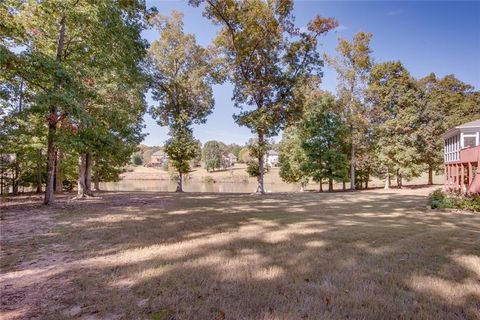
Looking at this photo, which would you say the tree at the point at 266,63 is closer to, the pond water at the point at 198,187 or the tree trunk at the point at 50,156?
the tree trunk at the point at 50,156

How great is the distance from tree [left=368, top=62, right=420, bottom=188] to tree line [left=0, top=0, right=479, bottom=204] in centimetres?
12

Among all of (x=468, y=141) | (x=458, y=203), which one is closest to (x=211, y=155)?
(x=468, y=141)

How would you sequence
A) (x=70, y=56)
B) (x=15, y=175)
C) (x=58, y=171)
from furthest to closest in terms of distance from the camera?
(x=58, y=171) < (x=15, y=175) < (x=70, y=56)

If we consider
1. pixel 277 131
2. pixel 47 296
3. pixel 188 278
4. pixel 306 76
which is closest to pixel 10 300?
pixel 47 296

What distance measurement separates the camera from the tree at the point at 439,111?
31.0m

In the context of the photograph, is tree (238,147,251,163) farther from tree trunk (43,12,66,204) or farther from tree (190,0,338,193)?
tree trunk (43,12,66,204)

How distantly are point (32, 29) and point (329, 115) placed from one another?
82.1ft

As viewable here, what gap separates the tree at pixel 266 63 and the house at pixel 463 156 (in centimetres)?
1143

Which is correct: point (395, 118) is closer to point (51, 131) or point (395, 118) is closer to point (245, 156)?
point (51, 131)

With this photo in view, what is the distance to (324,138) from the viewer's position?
28906 mm

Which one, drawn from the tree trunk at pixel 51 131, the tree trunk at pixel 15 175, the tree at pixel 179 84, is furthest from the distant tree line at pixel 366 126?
the tree trunk at pixel 15 175

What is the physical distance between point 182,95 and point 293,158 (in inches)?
570

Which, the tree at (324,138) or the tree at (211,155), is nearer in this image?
the tree at (324,138)

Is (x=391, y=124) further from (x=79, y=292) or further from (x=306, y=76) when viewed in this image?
(x=79, y=292)
